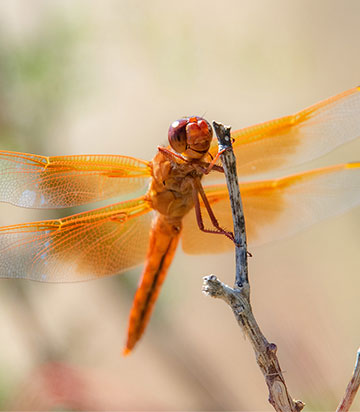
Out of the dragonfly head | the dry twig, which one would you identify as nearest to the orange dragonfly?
the dragonfly head

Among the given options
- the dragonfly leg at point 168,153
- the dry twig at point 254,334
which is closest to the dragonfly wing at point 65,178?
the dragonfly leg at point 168,153

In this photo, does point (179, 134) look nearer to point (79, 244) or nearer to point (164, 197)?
point (164, 197)

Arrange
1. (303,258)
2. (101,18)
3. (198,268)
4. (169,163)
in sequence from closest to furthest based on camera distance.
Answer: (169,163)
(101,18)
(303,258)
(198,268)

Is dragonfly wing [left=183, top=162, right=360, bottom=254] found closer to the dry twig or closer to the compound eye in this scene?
the compound eye

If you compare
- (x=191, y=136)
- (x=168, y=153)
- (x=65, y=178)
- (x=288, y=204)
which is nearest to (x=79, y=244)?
(x=65, y=178)

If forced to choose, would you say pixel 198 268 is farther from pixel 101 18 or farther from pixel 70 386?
pixel 101 18

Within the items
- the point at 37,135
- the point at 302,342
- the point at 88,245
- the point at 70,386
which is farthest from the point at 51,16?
the point at 302,342

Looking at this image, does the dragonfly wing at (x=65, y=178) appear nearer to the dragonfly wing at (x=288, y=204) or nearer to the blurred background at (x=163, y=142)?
the dragonfly wing at (x=288, y=204)

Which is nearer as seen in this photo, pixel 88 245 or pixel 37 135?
pixel 88 245
